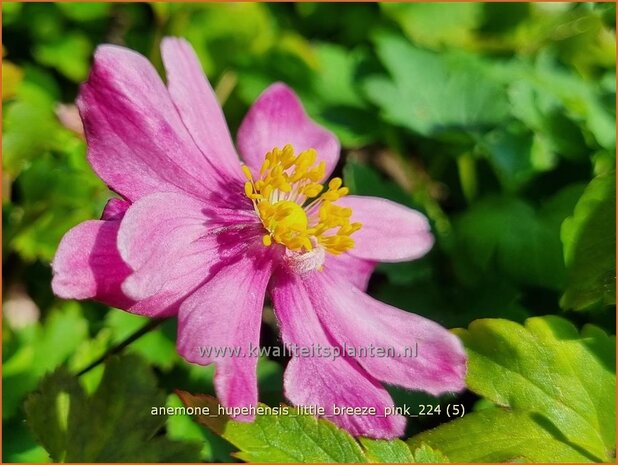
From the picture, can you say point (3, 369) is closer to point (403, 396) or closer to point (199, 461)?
point (199, 461)

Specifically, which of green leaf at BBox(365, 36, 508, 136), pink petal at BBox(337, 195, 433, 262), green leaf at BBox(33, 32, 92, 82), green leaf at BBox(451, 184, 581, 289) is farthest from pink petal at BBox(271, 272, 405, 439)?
green leaf at BBox(33, 32, 92, 82)

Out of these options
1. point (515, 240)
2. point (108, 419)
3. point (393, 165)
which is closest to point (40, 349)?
point (108, 419)

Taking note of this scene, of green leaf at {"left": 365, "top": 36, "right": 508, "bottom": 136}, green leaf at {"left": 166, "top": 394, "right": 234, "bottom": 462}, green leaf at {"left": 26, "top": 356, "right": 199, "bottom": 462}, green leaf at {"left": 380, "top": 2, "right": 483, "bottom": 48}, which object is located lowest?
green leaf at {"left": 166, "top": 394, "right": 234, "bottom": 462}

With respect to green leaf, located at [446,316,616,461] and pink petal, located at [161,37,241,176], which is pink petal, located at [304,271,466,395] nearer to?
green leaf, located at [446,316,616,461]

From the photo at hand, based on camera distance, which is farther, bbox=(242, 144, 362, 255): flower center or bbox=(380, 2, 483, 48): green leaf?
bbox=(380, 2, 483, 48): green leaf

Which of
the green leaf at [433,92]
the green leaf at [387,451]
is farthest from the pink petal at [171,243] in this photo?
the green leaf at [433,92]

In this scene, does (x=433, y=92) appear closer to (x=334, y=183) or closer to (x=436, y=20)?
(x=436, y=20)

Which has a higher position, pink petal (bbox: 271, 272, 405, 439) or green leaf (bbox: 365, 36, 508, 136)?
green leaf (bbox: 365, 36, 508, 136)
